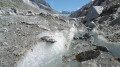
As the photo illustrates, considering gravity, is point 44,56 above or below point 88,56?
below

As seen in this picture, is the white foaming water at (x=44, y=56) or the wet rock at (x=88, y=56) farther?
the wet rock at (x=88, y=56)

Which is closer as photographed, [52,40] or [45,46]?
[45,46]

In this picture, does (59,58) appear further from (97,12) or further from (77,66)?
(97,12)

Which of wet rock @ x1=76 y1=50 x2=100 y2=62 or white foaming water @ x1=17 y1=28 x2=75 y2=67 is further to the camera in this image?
wet rock @ x1=76 y1=50 x2=100 y2=62

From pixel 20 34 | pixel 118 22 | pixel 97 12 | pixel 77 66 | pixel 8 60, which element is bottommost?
pixel 77 66

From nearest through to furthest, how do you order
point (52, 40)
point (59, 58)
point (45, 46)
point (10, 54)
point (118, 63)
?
point (118, 63) < point (10, 54) < point (59, 58) < point (45, 46) < point (52, 40)

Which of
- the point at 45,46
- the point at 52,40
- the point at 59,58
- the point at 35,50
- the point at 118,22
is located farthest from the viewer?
the point at 118,22

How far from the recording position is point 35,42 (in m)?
11.9

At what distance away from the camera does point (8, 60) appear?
809 centimetres

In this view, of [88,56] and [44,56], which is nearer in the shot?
[88,56]

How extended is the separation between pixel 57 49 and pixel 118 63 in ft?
19.7

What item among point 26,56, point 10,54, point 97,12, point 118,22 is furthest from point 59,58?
point 97,12

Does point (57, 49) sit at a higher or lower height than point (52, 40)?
lower

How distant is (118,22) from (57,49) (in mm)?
13723
